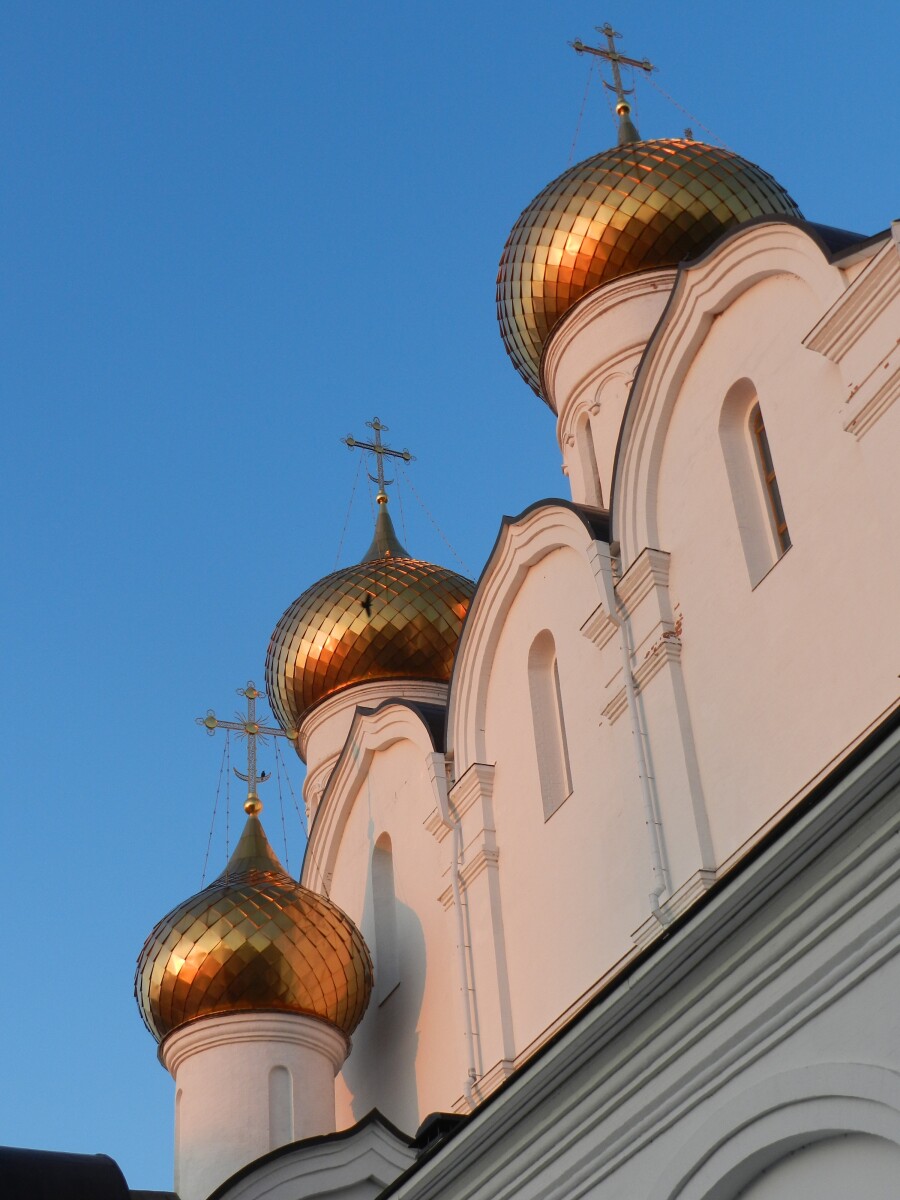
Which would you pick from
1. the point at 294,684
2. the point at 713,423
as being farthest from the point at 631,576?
the point at 294,684

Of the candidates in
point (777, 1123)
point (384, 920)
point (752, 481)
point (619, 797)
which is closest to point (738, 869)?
point (777, 1123)

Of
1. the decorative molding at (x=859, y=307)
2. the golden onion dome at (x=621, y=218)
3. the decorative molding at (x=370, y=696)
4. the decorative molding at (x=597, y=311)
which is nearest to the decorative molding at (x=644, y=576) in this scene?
the decorative molding at (x=859, y=307)

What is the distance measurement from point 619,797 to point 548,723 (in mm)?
1163

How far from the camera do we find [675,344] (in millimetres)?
9047

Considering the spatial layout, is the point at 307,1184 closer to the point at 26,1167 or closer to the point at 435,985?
the point at 435,985

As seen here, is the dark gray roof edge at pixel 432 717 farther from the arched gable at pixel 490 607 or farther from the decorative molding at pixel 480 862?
the decorative molding at pixel 480 862

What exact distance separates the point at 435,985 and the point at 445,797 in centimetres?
111

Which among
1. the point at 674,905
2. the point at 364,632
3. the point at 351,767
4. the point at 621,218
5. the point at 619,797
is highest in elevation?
the point at 621,218

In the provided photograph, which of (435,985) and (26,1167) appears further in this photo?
(435,985)

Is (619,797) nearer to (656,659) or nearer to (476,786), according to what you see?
(656,659)

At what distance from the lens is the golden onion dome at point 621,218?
1162cm

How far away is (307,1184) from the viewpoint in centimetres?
984

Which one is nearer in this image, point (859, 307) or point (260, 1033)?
point (859, 307)

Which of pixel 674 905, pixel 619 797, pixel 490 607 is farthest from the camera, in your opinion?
pixel 490 607
